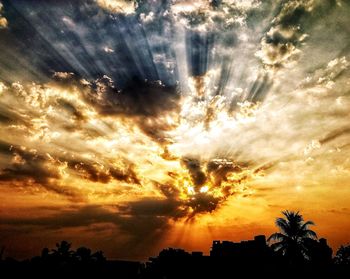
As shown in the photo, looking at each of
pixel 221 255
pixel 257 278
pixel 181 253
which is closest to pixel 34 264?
pixel 181 253

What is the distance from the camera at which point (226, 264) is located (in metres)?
29.1

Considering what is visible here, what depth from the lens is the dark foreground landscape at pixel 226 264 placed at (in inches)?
1080

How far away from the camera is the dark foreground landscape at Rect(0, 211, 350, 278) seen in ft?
90.0

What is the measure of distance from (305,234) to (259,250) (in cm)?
1162

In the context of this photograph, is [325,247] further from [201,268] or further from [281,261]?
[201,268]

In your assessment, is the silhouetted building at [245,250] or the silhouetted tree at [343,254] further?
the silhouetted tree at [343,254]

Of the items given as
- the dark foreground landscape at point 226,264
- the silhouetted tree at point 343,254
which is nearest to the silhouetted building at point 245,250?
the dark foreground landscape at point 226,264

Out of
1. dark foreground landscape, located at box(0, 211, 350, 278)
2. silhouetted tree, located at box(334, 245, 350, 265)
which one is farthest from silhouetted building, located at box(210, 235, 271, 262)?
silhouetted tree, located at box(334, 245, 350, 265)

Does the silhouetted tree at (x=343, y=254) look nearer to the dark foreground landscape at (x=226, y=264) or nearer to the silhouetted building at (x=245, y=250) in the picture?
the dark foreground landscape at (x=226, y=264)

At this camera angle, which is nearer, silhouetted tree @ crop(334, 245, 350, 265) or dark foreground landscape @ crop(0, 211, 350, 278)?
dark foreground landscape @ crop(0, 211, 350, 278)

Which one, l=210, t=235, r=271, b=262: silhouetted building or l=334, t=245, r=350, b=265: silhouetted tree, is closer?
l=210, t=235, r=271, b=262: silhouetted building

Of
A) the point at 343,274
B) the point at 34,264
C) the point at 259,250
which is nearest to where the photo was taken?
the point at 343,274

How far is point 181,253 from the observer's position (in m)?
33.8

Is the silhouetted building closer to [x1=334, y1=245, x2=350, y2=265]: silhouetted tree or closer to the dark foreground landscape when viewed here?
the dark foreground landscape
